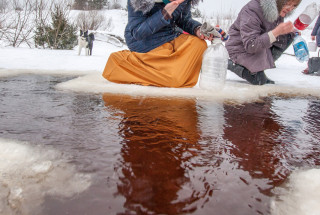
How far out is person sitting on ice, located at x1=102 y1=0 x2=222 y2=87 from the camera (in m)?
2.15

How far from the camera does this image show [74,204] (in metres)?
0.58

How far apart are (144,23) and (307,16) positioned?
1496mm

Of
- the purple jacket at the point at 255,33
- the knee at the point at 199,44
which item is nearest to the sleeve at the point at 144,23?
the knee at the point at 199,44

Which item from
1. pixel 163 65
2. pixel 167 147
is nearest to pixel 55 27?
pixel 163 65

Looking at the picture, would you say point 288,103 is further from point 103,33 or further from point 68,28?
point 103,33

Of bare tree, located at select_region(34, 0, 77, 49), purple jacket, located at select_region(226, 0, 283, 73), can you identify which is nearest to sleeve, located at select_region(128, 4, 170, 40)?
purple jacket, located at select_region(226, 0, 283, 73)

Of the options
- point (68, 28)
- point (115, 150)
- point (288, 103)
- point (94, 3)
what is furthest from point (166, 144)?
point (94, 3)

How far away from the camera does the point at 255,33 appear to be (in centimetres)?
241

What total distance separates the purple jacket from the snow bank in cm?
185

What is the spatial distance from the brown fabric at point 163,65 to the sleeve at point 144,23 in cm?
18

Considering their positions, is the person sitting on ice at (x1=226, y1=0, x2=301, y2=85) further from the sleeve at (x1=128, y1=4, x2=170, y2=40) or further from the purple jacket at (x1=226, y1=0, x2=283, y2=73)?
the sleeve at (x1=128, y1=4, x2=170, y2=40)

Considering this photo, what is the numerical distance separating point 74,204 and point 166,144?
1.44 feet

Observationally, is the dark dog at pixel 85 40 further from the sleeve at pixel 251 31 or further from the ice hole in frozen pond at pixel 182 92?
the sleeve at pixel 251 31

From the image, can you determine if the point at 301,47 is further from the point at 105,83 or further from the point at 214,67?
the point at 105,83
